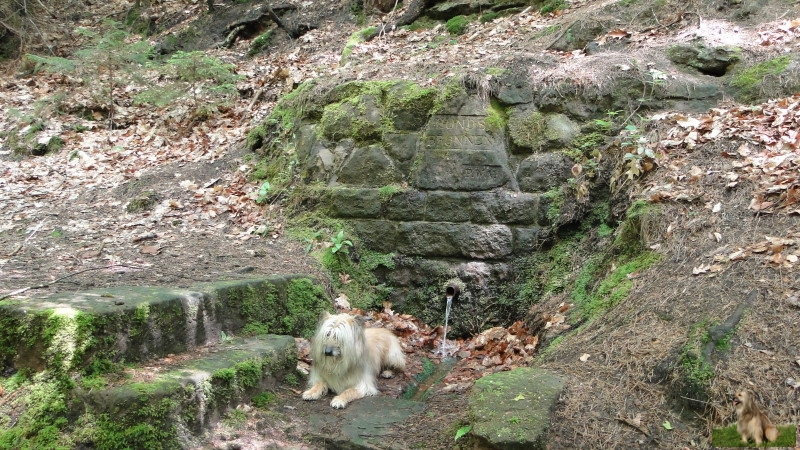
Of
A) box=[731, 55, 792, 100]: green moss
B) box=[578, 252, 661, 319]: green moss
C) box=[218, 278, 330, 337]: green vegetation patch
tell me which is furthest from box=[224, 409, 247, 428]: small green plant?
box=[731, 55, 792, 100]: green moss

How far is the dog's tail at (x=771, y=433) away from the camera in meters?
3.34

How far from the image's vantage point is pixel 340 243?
7.15 m

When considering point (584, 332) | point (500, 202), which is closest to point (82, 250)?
point (500, 202)

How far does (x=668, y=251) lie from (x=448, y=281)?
267 centimetres

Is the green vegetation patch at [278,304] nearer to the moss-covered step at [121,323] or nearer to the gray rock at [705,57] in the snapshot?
the moss-covered step at [121,323]

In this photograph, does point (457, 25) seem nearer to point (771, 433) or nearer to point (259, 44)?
point (259, 44)

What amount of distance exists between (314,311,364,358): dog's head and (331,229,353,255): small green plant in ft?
6.82

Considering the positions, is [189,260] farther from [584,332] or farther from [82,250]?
[584,332]

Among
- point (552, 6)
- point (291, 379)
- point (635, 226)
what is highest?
point (552, 6)

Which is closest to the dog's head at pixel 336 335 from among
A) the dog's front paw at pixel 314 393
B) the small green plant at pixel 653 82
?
the dog's front paw at pixel 314 393

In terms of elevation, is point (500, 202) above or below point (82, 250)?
below

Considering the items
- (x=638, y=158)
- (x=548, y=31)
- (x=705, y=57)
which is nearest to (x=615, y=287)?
(x=638, y=158)

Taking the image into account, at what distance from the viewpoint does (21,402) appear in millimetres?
3727

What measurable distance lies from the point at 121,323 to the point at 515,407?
9.03ft
